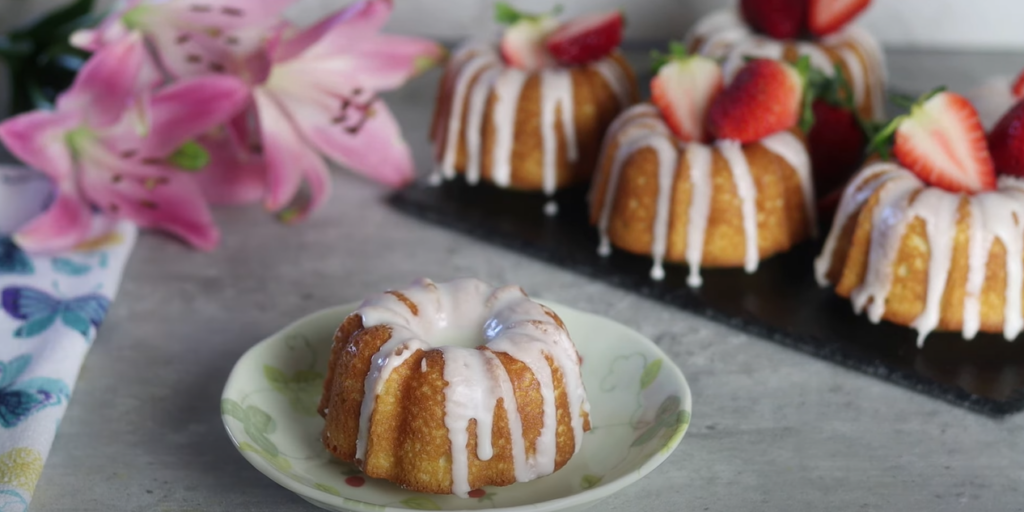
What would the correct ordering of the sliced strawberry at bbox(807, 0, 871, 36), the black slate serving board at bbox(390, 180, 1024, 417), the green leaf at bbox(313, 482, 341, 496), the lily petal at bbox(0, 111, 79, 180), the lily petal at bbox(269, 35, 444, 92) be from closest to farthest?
the green leaf at bbox(313, 482, 341, 496) < the black slate serving board at bbox(390, 180, 1024, 417) < the lily petal at bbox(0, 111, 79, 180) < the lily petal at bbox(269, 35, 444, 92) < the sliced strawberry at bbox(807, 0, 871, 36)

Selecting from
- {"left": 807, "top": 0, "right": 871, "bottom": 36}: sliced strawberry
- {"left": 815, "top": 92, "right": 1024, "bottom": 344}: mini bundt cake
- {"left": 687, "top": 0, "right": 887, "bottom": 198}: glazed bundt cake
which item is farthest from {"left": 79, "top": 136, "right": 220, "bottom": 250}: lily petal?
{"left": 807, "top": 0, "right": 871, "bottom": 36}: sliced strawberry

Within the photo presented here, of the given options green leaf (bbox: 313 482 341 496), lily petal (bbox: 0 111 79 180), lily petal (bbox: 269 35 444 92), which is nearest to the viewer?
green leaf (bbox: 313 482 341 496)


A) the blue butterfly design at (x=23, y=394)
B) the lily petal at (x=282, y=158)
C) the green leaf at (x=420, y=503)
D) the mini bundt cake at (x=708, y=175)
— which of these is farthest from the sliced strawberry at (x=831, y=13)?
the blue butterfly design at (x=23, y=394)

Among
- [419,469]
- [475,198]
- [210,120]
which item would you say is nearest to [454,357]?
[419,469]

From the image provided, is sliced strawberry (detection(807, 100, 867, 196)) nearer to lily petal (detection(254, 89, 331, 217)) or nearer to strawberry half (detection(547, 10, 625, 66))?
strawberry half (detection(547, 10, 625, 66))

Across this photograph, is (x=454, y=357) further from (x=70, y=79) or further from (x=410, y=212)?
(x=70, y=79)

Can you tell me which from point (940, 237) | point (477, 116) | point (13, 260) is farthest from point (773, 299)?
point (13, 260)
